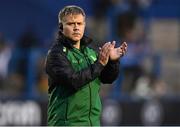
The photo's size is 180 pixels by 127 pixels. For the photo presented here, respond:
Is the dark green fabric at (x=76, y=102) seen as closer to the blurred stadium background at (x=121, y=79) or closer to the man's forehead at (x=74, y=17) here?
the man's forehead at (x=74, y=17)

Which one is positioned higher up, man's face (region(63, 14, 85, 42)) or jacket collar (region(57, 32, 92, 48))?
man's face (region(63, 14, 85, 42))

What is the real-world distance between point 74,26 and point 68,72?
392mm

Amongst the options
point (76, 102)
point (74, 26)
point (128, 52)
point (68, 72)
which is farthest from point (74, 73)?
point (128, 52)

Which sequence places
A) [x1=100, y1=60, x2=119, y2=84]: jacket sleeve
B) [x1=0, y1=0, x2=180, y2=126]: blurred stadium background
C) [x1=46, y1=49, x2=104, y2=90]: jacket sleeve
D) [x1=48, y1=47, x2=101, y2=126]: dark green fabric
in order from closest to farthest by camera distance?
1. [x1=46, y1=49, x2=104, y2=90]: jacket sleeve
2. [x1=48, y1=47, x2=101, y2=126]: dark green fabric
3. [x1=100, y1=60, x2=119, y2=84]: jacket sleeve
4. [x1=0, y1=0, x2=180, y2=126]: blurred stadium background

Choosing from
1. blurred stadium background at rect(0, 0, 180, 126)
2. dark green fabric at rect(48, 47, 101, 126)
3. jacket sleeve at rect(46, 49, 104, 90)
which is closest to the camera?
jacket sleeve at rect(46, 49, 104, 90)

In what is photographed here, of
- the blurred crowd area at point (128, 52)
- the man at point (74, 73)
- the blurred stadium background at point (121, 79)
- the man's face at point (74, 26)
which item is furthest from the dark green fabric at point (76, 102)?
the blurred stadium background at point (121, 79)

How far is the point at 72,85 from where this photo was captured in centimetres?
657

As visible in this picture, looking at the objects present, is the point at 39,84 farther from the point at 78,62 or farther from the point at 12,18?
the point at 78,62

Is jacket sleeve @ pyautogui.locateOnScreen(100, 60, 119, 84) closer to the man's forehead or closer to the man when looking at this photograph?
the man

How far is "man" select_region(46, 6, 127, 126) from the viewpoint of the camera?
21.7 ft

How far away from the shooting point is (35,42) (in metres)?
15.3

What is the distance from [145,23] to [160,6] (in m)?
1.20

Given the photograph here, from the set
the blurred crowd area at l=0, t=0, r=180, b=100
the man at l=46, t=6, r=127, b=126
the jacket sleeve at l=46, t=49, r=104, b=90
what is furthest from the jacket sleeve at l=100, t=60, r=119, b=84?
the blurred crowd area at l=0, t=0, r=180, b=100

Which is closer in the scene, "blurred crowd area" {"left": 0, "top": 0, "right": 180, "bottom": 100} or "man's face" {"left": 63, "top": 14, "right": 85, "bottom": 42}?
"man's face" {"left": 63, "top": 14, "right": 85, "bottom": 42}
